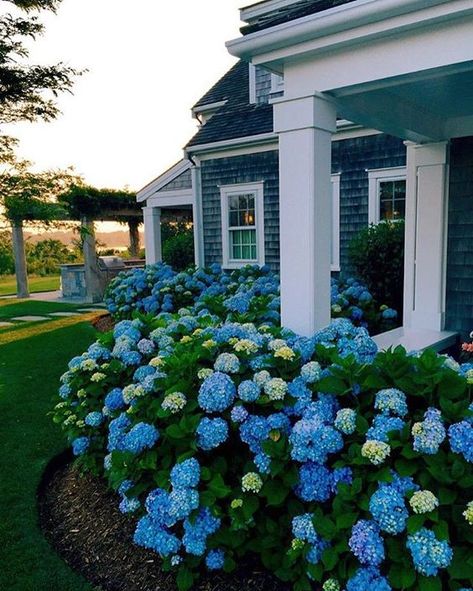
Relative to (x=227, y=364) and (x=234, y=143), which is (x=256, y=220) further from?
(x=227, y=364)

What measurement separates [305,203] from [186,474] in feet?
6.04

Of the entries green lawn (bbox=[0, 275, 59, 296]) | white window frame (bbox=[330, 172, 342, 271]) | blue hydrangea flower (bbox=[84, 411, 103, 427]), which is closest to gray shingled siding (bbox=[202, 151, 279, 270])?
white window frame (bbox=[330, 172, 342, 271])

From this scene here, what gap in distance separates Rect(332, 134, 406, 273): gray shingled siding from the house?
0.7 inches

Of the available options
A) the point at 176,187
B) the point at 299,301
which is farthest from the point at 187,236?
the point at 299,301

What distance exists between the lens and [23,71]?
7.15 m

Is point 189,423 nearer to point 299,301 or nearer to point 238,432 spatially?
point 238,432

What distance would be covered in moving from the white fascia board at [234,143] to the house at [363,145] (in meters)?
0.03

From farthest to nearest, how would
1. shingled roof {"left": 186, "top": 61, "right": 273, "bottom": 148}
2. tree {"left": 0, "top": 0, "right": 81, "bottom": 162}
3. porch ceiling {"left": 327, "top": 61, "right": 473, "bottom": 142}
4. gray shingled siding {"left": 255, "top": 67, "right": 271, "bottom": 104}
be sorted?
gray shingled siding {"left": 255, "top": 67, "right": 271, "bottom": 104} → shingled roof {"left": 186, "top": 61, "right": 273, "bottom": 148} → tree {"left": 0, "top": 0, "right": 81, "bottom": 162} → porch ceiling {"left": 327, "top": 61, "right": 473, "bottom": 142}

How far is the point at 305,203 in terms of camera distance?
3.19 meters

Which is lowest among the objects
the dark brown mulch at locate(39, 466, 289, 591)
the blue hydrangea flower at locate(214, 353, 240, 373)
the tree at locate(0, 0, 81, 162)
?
the dark brown mulch at locate(39, 466, 289, 591)

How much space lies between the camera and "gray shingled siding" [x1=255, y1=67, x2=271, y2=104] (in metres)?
9.69

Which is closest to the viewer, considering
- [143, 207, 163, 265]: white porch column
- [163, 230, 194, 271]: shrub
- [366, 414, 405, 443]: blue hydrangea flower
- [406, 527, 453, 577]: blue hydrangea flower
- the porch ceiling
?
[406, 527, 453, 577]: blue hydrangea flower

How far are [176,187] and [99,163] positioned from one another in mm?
3274

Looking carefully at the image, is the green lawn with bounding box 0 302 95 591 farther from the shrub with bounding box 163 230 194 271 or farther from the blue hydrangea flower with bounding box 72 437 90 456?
the shrub with bounding box 163 230 194 271
